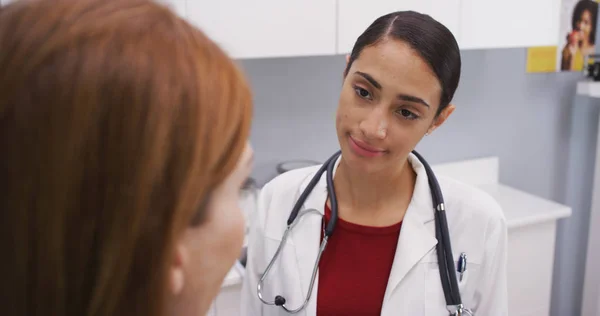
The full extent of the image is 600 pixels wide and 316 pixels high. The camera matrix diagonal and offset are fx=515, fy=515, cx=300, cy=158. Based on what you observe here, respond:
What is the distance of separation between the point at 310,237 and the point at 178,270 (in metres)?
0.68

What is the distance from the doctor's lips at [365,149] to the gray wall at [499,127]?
823 mm

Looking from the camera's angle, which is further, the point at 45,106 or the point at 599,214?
the point at 599,214

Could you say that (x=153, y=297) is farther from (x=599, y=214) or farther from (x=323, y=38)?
(x=599, y=214)

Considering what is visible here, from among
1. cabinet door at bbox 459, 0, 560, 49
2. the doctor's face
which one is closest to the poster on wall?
cabinet door at bbox 459, 0, 560, 49

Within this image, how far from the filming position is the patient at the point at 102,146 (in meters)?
0.38

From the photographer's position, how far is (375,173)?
1.12 meters

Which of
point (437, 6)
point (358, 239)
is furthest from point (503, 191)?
point (358, 239)

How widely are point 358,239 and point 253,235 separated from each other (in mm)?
269

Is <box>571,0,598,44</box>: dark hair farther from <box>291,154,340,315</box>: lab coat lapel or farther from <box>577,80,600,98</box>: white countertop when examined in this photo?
<box>291,154,340,315</box>: lab coat lapel

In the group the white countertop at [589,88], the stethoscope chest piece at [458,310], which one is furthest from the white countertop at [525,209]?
the stethoscope chest piece at [458,310]

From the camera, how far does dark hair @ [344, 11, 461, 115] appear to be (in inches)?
38.0

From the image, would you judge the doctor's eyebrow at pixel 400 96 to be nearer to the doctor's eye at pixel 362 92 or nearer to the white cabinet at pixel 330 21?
the doctor's eye at pixel 362 92

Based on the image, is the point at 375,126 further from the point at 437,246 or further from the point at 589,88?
the point at 589,88

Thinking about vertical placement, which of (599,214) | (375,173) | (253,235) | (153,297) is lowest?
(599,214)
